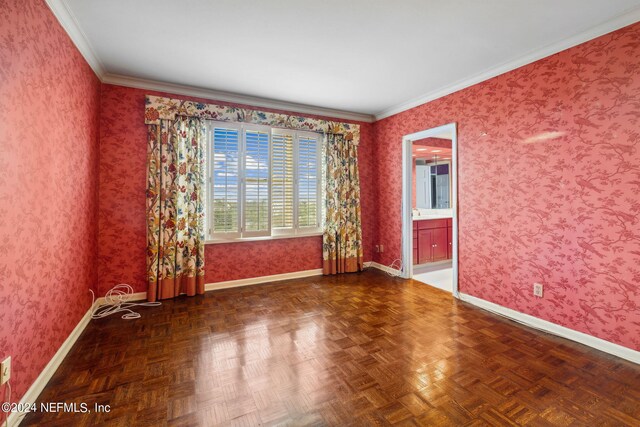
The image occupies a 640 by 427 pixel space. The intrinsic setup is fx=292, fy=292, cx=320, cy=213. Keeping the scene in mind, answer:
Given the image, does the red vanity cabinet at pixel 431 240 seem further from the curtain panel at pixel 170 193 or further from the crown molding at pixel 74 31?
the crown molding at pixel 74 31

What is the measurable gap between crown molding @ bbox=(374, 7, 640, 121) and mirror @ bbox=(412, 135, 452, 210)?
81.1 inches

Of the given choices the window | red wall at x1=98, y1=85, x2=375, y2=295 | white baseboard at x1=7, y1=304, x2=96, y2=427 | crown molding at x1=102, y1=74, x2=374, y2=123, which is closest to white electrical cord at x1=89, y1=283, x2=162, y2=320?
red wall at x1=98, y1=85, x2=375, y2=295

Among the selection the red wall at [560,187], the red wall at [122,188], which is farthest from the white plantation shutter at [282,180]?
the red wall at [560,187]

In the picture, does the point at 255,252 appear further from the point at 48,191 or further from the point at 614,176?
the point at 614,176

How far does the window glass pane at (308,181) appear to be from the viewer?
4.23 metres

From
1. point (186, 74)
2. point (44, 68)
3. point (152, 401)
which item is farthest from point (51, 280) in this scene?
point (186, 74)

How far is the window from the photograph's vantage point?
370 cm

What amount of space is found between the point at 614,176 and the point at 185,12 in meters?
3.36

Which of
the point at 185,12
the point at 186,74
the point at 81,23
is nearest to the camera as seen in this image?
the point at 185,12

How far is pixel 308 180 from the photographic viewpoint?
14.1ft

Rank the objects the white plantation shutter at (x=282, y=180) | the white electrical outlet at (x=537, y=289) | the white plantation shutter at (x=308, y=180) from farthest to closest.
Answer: the white plantation shutter at (x=308, y=180)
the white plantation shutter at (x=282, y=180)
the white electrical outlet at (x=537, y=289)

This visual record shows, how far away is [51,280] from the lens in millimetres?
1968

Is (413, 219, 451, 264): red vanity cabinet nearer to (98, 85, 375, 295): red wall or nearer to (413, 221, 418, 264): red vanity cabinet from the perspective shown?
(413, 221, 418, 264): red vanity cabinet

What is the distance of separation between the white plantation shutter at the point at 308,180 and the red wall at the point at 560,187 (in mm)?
1847
